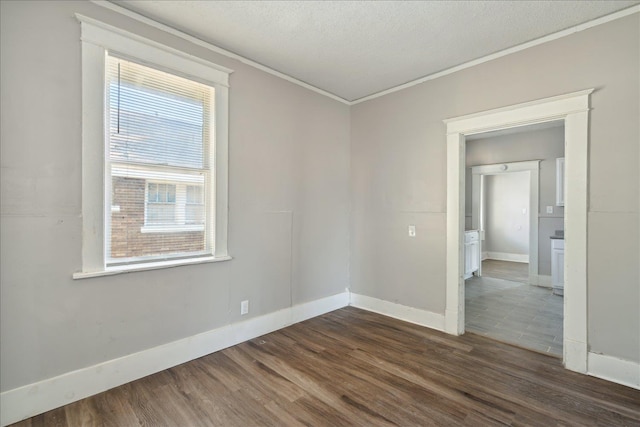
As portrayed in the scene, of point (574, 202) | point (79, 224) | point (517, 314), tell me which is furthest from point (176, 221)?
point (517, 314)

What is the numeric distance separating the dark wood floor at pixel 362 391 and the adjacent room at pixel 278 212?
18 millimetres

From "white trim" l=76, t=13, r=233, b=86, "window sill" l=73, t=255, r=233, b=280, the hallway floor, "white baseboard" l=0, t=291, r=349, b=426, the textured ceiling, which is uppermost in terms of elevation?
the textured ceiling

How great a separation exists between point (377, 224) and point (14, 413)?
357 centimetres

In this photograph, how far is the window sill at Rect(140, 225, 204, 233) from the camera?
2.52 meters

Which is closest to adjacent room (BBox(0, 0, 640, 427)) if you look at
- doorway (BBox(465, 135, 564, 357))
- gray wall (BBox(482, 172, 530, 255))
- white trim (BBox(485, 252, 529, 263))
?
doorway (BBox(465, 135, 564, 357))

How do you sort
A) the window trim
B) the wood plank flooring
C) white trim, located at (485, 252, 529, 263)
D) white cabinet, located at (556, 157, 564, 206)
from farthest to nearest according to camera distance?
white trim, located at (485, 252, 529, 263) → the wood plank flooring → white cabinet, located at (556, 157, 564, 206) → the window trim

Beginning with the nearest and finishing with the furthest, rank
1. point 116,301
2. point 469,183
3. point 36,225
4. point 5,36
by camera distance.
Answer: point 5,36
point 36,225
point 116,301
point 469,183

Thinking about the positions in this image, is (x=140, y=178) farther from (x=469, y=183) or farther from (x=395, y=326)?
(x=469, y=183)

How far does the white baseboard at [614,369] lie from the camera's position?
2.30 meters

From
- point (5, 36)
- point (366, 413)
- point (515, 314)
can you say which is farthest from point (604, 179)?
point (5, 36)

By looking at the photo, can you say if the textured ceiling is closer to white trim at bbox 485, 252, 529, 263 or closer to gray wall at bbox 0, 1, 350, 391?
gray wall at bbox 0, 1, 350, 391

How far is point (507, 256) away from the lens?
8281 millimetres

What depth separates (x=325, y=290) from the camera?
3.97m

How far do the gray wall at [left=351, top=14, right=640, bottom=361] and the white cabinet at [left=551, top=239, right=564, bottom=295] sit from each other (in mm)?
2913
